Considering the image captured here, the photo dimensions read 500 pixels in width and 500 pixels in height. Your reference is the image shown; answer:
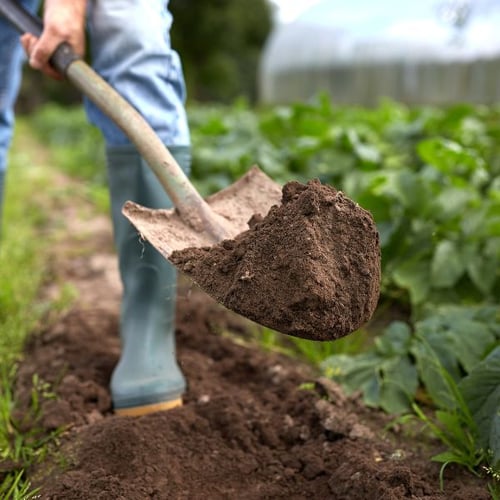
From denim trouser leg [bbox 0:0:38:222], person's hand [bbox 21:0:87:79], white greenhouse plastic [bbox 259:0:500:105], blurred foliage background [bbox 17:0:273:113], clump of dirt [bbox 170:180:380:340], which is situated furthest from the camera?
blurred foliage background [bbox 17:0:273:113]

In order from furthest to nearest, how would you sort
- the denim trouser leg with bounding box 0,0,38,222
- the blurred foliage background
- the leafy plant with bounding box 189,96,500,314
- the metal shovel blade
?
the blurred foliage background → the leafy plant with bounding box 189,96,500,314 → the denim trouser leg with bounding box 0,0,38,222 → the metal shovel blade

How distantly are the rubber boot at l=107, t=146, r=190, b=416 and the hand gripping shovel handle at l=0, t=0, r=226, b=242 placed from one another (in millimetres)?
154

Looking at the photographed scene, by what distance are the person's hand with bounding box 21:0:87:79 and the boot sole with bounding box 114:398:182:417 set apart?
0.90 meters

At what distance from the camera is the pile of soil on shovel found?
136 centimetres

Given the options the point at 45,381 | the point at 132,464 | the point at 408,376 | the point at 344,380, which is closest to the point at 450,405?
the point at 408,376

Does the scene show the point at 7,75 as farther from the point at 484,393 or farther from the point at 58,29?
the point at 484,393

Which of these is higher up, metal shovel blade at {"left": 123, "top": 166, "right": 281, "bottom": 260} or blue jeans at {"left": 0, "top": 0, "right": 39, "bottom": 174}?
blue jeans at {"left": 0, "top": 0, "right": 39, "bottom": 174}

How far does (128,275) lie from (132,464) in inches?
20.3

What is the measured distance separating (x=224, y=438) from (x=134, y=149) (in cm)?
75

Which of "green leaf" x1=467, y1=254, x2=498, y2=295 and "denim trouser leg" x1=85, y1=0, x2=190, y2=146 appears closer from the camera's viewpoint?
"denim trouser leg" x1=85, y1=0, x2=190, y2=146

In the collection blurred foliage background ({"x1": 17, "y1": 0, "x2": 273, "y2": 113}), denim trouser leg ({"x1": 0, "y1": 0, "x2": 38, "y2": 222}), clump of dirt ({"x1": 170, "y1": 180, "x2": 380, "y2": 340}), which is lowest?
blurred foliage background ({"x1": 17, "y1": 0, "x2": 273, "y2": 113})

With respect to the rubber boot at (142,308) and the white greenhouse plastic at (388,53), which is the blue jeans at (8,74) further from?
the white greenhouse plastic at (388,53)

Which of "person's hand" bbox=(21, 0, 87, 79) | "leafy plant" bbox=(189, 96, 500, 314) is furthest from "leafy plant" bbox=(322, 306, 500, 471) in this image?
"person's hand" bbox=(21, 0, 87, 79)

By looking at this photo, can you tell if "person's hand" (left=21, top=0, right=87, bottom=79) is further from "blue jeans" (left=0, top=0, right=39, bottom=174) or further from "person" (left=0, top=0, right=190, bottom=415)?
"blue jeans" (left=0, top=0, right=39, bottom=174)
